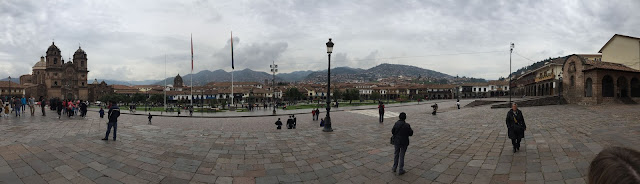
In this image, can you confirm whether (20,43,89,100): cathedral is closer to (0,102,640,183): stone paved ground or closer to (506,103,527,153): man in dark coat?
(0,102,640,183): stone paved ground

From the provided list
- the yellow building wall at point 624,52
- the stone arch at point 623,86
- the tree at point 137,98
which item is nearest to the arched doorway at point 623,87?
the stone arch at point 623,86

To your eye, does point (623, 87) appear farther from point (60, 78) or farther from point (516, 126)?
point (60, 78)

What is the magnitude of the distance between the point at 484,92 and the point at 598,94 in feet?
219

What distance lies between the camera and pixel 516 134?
6.67m

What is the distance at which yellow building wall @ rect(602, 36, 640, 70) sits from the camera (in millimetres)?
21562

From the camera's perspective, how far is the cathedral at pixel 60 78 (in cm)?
6631

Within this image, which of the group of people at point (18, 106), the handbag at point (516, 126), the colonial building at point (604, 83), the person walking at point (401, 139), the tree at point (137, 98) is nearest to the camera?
the person walking at point (401, 139)

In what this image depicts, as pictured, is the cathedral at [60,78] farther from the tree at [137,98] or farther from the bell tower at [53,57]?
the tree at [137,98]

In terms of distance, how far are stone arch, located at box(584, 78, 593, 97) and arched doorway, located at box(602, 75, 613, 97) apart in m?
0.69

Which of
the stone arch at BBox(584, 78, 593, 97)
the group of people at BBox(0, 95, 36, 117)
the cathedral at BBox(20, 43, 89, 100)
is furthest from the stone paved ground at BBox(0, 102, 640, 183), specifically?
the cathedral at BBox(20, 43, 89, 100)

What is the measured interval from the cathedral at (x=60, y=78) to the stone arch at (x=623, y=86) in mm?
93228

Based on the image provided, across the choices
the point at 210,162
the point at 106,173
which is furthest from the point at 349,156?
the point at 106,173

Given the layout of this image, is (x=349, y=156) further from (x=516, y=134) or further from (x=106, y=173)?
(x=106, y=173)

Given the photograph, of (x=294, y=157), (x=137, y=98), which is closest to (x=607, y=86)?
(x=294, y=157)
